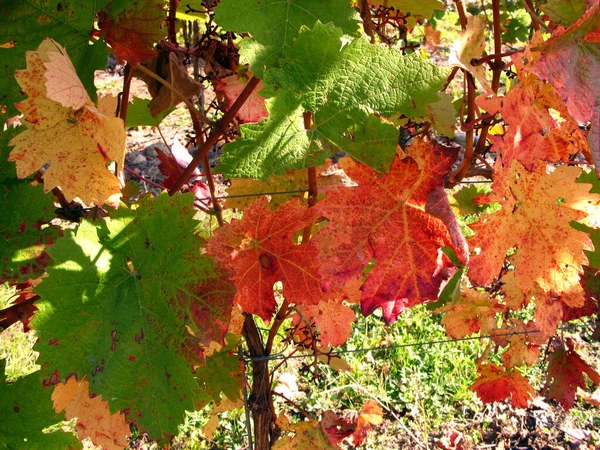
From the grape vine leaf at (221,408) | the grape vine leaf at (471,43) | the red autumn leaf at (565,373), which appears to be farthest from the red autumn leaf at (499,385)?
the grape vine leaf at (471,43)

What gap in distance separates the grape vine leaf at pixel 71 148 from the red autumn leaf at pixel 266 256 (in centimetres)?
24

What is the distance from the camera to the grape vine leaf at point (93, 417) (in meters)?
1.25

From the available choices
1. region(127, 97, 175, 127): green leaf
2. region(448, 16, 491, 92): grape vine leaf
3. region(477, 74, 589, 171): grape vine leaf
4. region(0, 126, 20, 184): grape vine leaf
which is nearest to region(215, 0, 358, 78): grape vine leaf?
region(448, 16, 491, 92): grape vine leaf

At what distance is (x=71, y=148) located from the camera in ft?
3.34

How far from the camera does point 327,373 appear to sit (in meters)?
2.93

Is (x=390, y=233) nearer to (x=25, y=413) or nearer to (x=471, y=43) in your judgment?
(x=471, y=43)

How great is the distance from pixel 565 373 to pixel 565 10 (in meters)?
1.46

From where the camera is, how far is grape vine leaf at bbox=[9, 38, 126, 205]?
3.28 feet

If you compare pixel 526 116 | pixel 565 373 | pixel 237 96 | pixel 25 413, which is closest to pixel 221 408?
pixel 25 413

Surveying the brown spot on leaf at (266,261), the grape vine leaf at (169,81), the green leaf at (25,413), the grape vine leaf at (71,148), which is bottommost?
the green leaf at (25,413)

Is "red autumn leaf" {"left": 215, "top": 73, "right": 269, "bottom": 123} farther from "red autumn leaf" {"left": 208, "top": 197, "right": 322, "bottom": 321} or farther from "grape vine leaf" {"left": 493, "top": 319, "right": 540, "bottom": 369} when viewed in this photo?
"grape vine leaf" {"left": 493, "top": 319, "right": 540, "bottom": 369}

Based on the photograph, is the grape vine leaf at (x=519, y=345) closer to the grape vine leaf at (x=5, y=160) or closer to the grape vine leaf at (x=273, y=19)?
the grape vine leaf at (x=273, y=19)

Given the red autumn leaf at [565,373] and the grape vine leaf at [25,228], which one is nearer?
the grape vine leaf at [25,228]

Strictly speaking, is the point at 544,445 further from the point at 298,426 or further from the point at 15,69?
the point at 15,69
